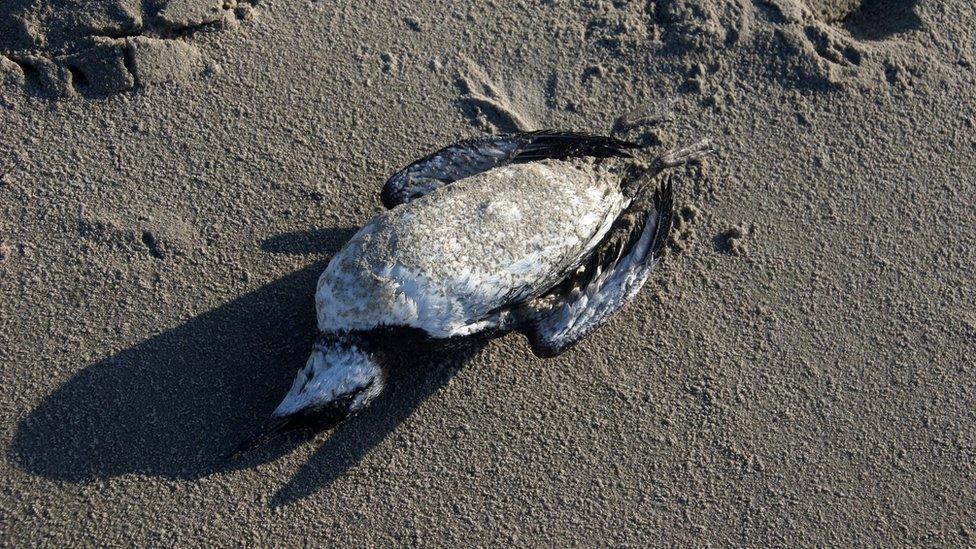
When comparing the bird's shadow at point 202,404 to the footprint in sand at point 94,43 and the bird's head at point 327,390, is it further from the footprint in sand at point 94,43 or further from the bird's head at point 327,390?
the footprint in sand at point 94,43

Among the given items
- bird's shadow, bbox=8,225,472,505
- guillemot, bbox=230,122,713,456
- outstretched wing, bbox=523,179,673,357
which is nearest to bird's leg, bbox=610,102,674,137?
guillemot, bbox=230,122,713,456

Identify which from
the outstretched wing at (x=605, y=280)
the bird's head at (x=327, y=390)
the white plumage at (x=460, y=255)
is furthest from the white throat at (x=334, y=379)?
A: the outstretched wing at (x=605, y=280)

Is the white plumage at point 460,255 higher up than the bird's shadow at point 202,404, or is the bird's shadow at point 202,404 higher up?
the white plumage at point 460,255

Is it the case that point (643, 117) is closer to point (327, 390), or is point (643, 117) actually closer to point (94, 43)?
point (327, 390)

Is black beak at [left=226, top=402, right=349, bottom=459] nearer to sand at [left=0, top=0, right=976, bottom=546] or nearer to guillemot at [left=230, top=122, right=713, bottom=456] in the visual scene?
guillemot at [left=230, top=122, right=713, bottom=456]

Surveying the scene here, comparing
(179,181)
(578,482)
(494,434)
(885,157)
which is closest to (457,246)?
(494,434)

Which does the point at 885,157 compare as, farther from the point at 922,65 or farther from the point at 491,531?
the point at 491,531
